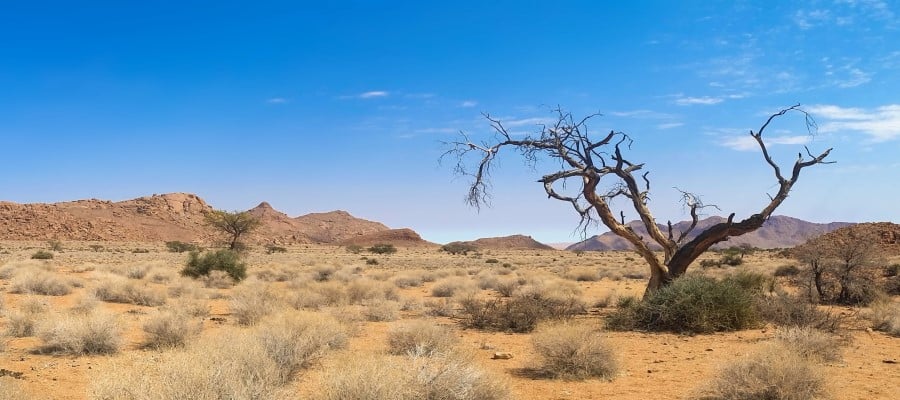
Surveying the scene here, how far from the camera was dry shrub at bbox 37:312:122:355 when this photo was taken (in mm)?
9344

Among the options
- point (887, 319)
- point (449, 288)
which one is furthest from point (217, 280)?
point (887, 319)

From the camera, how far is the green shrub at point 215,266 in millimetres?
24517

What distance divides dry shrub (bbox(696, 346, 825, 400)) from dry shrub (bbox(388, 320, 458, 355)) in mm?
3834

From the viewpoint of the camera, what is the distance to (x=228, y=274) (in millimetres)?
24703

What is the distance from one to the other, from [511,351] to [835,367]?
15.8ft

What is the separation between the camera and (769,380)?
647 cm

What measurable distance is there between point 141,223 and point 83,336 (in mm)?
114282

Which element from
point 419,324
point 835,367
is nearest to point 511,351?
point 419,324

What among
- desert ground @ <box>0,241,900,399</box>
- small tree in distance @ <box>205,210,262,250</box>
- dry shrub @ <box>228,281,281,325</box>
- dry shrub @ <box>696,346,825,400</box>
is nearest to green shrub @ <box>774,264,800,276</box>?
desert ground @ <box>0,241,900,399</box>

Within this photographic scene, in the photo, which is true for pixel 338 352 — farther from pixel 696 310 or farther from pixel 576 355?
pixel 696 310

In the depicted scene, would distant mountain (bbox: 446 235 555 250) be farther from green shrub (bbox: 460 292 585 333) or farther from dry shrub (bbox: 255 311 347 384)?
dry shrub (bbox: 255 311 347 384)

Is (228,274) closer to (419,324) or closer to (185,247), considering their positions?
(419,324)

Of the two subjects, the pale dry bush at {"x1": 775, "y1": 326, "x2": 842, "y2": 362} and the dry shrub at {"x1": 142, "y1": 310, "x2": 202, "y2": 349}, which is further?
the dry shrub at {"x1": 142, "y1": 310, "x2": 202, "y2": 349}

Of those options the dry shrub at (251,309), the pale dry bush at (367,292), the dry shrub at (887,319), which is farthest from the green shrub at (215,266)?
the dry shrub at (887,319)
